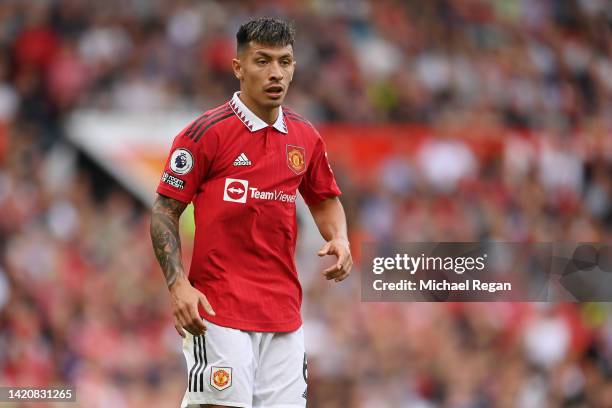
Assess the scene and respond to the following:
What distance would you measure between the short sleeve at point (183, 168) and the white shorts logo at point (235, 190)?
13 cm

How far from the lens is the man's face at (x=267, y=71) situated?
4.35 metres

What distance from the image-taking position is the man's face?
4348 mm

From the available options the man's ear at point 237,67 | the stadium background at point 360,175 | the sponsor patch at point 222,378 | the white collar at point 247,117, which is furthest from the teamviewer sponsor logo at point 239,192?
the stadium background at point 360,175

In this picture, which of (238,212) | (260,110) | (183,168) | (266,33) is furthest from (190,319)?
(266,33)

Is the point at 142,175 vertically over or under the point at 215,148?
over

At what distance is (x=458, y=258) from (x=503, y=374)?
311 centimetres

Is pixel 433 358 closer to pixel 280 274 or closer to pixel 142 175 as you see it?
pixel 142 175

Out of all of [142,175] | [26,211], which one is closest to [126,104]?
[142,175]

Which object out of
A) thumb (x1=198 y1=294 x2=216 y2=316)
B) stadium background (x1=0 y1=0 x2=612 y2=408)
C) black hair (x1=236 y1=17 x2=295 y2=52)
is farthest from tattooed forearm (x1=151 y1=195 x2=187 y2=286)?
stadium background (x1=0 y1=0 x2=612 y2=408)

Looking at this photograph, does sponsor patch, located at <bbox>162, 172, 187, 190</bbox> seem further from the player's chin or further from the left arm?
the left arm

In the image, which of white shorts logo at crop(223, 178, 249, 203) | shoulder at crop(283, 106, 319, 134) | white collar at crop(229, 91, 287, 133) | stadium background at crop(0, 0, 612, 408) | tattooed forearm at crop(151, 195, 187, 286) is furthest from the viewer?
stadium background at crop(0, 0, 612, 408)

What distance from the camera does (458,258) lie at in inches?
291

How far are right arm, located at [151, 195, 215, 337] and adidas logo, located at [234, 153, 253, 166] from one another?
0.27 metres

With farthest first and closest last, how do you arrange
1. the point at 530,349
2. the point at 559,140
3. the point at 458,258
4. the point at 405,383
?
the point at 559,140, the point at 530,349, the point at 405,383, the point at 458,258
